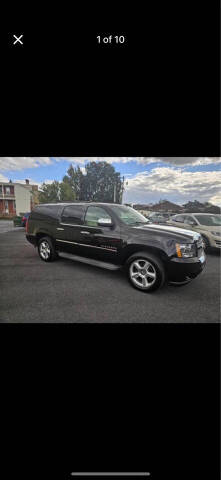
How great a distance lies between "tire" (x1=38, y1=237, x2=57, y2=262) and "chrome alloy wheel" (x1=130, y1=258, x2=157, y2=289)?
240 cm

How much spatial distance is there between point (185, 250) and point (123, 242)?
3.68 feet

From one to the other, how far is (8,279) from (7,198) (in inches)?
1087

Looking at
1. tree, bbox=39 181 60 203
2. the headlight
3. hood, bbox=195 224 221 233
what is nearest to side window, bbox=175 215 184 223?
hood, bbox=195 224 221 233

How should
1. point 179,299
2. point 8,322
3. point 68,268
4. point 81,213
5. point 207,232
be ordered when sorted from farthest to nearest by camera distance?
point 207,232, point 68,268, point 81,213, point 179,299, point 8,322

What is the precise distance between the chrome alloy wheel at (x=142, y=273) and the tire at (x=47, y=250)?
2.40m

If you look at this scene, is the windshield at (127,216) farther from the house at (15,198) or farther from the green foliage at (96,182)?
the house at (15,198)

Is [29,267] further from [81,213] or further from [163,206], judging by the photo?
[163,206]

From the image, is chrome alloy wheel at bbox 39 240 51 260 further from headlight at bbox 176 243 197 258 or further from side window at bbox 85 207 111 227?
headlight at bbox 176 243 197 258

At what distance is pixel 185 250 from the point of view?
280 cm

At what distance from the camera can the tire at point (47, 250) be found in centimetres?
445

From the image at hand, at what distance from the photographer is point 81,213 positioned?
3.81m

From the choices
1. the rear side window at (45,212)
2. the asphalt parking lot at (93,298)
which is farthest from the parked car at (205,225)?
the rear side window at (45,212)

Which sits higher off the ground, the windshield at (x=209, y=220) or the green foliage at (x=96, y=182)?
the green foliage at (x=96, y=182)
